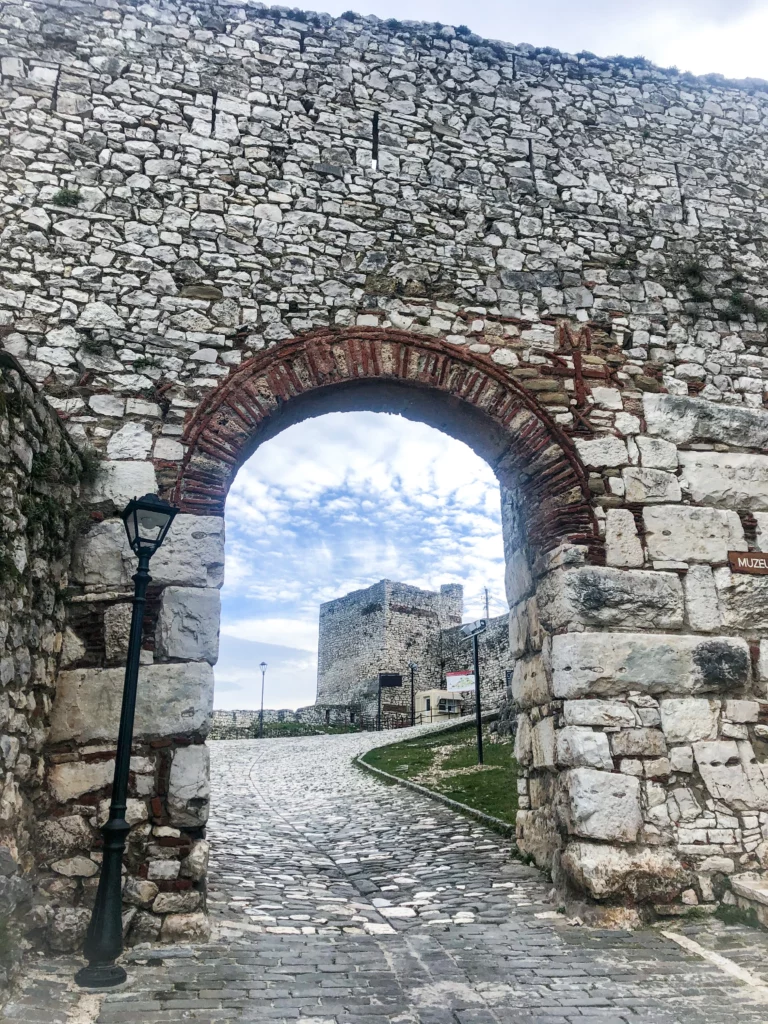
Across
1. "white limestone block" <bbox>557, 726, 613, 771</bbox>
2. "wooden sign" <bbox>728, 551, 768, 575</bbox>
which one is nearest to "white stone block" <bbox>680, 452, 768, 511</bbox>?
"wooden sign" <bbox>728, 551, 768, 575</bbox>

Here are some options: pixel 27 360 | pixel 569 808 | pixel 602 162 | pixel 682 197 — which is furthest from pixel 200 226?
pixel 569 808

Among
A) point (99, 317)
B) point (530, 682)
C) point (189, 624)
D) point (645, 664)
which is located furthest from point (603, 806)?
point (99, 317)

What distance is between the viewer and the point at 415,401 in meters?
6.30

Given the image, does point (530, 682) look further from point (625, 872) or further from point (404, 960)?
point (404, 960)

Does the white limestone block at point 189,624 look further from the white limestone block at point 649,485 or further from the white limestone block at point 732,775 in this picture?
the white limestone block at point 732,775

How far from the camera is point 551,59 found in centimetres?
732

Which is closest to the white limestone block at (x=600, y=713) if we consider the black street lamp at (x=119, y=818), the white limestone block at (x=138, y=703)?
the white limestone block at (x=138, y=703)

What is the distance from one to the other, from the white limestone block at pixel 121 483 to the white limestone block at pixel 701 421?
402cm

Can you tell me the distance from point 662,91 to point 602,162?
→ 4.13 feet

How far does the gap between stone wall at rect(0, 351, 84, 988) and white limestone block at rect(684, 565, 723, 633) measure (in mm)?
4452

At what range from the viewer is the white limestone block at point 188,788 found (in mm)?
4578

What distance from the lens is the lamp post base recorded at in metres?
3.57

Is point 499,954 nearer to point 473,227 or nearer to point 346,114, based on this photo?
point 473,227

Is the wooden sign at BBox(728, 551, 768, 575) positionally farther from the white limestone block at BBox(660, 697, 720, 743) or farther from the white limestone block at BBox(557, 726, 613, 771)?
the white limestone block at BBox(557, 726, 613, 771)
